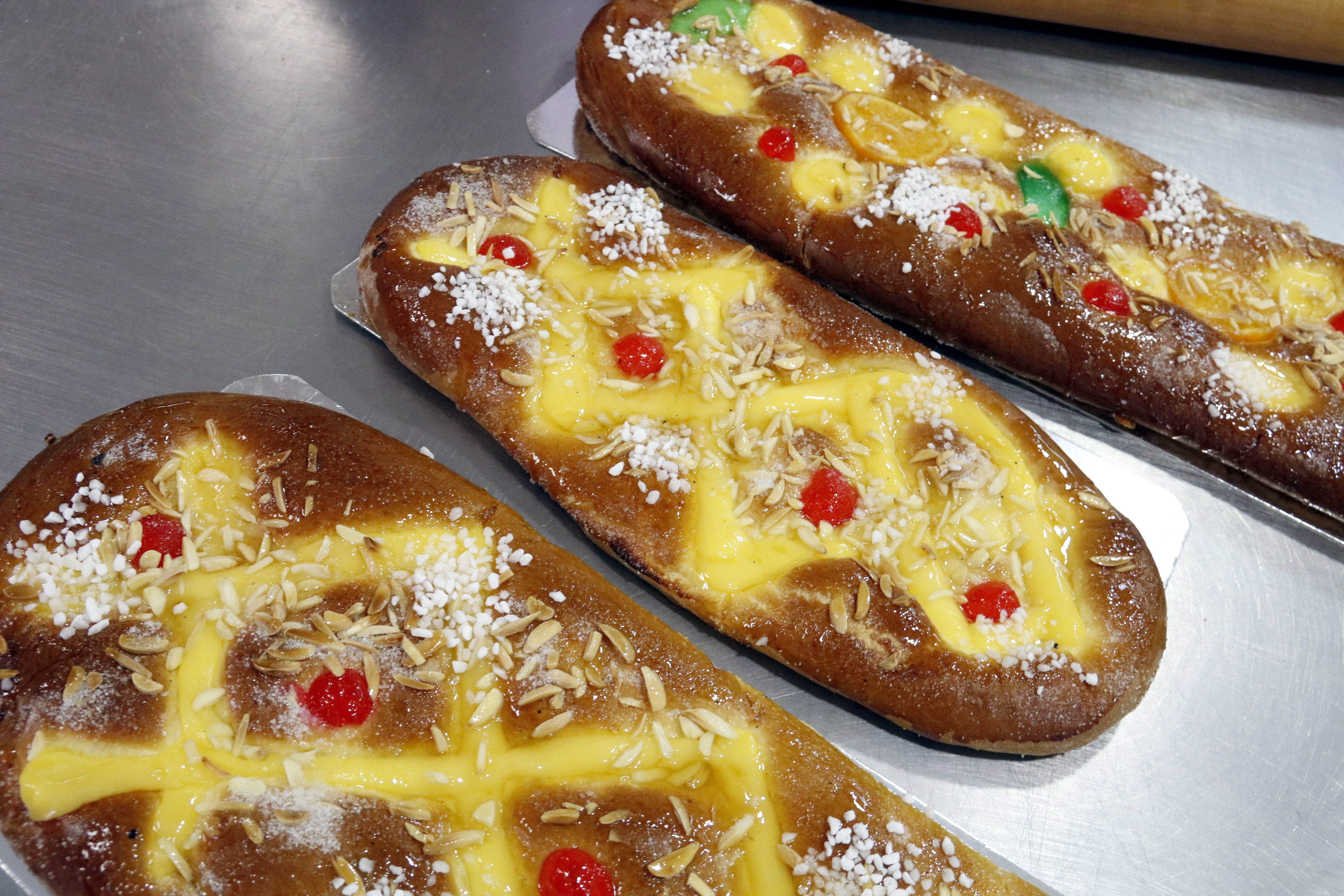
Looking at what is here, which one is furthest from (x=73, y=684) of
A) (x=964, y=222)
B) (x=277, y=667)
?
(x=964, y=222)

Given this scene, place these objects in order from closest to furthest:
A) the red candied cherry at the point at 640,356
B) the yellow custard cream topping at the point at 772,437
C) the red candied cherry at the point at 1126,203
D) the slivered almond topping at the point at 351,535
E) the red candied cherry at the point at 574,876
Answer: the red candied cherry at the point at 574,876 < the slivered almond topping at the point at 351,535 < the yellow custard cream topping at the point at 772,437 < the red candied cherry at the point at 640,356 < the red candied cherry at the point at 1126,203

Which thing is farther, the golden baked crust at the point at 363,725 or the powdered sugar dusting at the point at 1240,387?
the powdered sugar dusting at the point at 1240,387

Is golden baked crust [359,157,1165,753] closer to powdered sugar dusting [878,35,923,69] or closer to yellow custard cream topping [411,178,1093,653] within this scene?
yellow custard cream topping [411,178,1093,653]

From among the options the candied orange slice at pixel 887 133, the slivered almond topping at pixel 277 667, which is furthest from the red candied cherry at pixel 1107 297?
the slivered almond topping at pixel 277 667

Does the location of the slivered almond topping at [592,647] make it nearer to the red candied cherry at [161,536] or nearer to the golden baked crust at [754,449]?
the golden baked crust at [754,449]

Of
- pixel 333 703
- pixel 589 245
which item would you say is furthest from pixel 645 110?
pixel 333 703

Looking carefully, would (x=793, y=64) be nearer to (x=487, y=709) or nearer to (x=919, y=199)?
(x=919, y=199)
